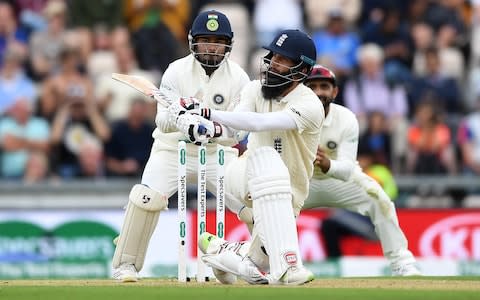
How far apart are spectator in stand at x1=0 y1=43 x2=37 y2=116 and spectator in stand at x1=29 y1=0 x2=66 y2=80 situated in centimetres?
18

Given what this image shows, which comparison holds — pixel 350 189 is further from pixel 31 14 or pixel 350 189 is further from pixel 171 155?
pixel 31 14

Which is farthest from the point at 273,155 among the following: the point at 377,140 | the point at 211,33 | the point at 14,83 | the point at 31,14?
the point at 31,14

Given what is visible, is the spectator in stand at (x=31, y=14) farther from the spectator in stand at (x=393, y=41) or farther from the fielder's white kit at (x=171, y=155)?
the fielder's white kit at (x=171, y=155)

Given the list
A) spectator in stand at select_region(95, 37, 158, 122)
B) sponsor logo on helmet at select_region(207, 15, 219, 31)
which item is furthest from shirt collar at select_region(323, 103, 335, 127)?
spectator in stand at select_region(95, 37, 158, 122)

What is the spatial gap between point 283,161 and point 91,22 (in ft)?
24.6

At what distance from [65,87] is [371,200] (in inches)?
195

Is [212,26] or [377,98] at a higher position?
[377,98]

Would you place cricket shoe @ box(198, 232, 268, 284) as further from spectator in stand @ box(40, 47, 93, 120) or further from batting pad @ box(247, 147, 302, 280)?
spectator in stand @ box(40, 47, 93, 120)

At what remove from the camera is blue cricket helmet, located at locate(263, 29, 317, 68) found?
28.1 ft

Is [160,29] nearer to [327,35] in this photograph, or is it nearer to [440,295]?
[327,35]

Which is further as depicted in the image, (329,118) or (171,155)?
(329,118)

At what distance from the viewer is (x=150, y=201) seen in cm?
941

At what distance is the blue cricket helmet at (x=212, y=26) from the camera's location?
31.0 ft

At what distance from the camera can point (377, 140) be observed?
14359mm
